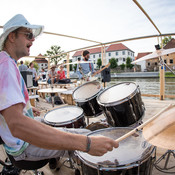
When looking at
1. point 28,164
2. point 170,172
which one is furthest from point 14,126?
point 170,172

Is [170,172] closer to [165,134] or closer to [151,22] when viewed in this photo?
[165,134]

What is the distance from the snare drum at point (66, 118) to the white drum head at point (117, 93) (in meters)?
0.37

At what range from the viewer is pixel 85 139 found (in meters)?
0.86

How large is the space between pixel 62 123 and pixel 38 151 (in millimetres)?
647

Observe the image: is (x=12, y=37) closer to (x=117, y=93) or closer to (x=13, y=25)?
(x=13, y=25)

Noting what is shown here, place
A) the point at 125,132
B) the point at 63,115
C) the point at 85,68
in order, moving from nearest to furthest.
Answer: the point at 125,132 → the point at 63,115 → the point at 85,68

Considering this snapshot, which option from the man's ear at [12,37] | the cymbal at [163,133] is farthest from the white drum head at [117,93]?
the man's ear at [12,37]

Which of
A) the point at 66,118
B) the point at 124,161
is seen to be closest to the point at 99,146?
the point at 124,161

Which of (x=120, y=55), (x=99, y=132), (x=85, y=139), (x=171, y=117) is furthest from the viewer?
(x=120, y=55)

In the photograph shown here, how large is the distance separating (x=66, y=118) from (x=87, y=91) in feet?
2.84

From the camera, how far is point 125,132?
4.55ft

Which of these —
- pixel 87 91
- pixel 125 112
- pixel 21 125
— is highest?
pixel 21 125

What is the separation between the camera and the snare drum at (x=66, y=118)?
175 centimetres

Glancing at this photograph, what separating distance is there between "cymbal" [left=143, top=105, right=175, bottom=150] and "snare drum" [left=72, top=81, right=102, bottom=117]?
135cm
